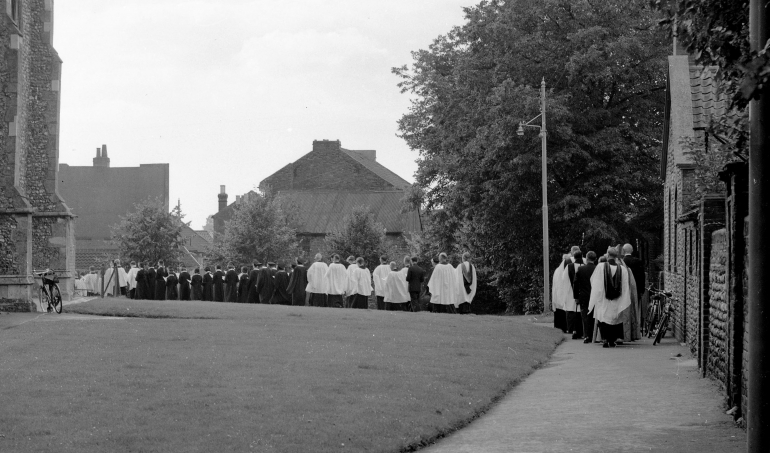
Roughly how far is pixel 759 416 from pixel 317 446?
156 inches

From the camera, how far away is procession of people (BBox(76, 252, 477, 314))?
34000 millimetres

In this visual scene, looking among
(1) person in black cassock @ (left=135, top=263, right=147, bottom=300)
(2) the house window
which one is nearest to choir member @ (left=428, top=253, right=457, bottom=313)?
(1) person in black cassock @ (left=135, top=263, right=147, bottom=300)

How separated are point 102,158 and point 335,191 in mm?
25370

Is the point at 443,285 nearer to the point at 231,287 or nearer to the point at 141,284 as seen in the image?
the point at 231,287

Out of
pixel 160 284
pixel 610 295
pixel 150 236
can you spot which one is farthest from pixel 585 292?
pixel 150 236

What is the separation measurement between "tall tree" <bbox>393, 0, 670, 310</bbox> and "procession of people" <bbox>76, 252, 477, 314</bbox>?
14.7ft

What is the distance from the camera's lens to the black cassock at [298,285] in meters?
37.5

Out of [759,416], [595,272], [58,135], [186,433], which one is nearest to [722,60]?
[759,416]

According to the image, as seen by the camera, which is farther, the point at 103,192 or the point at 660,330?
the point at 103,192

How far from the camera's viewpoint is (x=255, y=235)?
226ft

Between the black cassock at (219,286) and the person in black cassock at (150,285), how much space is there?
116 inches

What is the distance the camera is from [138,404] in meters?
10.6

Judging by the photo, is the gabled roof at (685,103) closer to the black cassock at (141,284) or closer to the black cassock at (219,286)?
the black cassock at (219,286)

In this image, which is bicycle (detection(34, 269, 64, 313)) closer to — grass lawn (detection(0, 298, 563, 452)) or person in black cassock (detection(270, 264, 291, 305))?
grass lawn (detection(0, 298, 563, 452))
